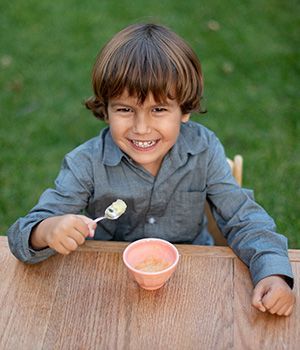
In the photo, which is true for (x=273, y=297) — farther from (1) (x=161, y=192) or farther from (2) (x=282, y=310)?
(1) (x=161, y=192)

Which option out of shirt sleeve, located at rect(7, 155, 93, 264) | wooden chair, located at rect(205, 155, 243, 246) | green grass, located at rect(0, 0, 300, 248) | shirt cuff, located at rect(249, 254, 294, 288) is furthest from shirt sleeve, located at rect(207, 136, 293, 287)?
green grass, located at rect(0, 0, 300, 248)

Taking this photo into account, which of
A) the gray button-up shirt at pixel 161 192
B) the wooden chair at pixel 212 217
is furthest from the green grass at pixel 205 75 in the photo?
the gray button-up shirt at pixel 161 192

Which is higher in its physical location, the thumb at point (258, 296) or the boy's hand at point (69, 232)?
the boy's hand at point (69, 232)

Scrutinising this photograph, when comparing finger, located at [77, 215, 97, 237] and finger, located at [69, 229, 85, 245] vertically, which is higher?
finger, located at [77, 215, 97, 237]

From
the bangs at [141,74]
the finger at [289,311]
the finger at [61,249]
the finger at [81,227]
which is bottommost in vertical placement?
the finger at [289,311]

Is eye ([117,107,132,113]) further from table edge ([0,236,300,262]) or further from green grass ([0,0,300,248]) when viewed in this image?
green grass ([0,0,300,248])

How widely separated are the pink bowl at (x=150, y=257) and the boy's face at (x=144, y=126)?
1.03 feet

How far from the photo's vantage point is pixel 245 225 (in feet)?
5.21

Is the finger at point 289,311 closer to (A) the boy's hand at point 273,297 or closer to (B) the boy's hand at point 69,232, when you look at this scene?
(A) the boy's hand at point 273,297

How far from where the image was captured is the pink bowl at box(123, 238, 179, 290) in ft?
4.40

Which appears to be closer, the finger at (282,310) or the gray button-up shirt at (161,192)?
the finger at (282,310)

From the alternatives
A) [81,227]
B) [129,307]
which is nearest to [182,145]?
[81,227]

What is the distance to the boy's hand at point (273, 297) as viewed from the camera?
130cm

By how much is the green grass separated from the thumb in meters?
1.41
